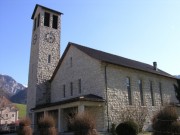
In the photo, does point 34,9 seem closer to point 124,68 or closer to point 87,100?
point 124,68

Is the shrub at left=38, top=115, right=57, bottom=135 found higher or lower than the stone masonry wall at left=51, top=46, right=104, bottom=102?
lower

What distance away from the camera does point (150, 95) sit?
31578 mm

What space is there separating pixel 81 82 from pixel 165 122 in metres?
16.4

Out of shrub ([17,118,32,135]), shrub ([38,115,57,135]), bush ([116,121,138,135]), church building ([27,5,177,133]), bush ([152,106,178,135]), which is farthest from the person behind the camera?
church building ([27,5,177,133])

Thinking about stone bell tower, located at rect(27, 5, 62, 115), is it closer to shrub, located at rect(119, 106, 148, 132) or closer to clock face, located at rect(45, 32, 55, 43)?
clock face, located at rect(45, 32, 55, 43)

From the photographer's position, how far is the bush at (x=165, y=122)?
46.0 feet

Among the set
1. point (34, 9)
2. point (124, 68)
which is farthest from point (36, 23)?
point (124, 68)

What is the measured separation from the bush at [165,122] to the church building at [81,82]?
10.4 m

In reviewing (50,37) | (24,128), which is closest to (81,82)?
(24,128)

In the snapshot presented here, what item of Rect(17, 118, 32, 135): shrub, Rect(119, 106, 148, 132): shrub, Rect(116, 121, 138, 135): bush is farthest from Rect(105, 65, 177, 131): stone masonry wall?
Rect(17, 118, 32, 135): shrub

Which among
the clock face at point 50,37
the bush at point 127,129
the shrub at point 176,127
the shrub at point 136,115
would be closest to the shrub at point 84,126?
the shrub at point 176,127

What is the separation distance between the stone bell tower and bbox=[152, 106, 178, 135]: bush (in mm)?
22011

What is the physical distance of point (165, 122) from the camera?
14266 mm

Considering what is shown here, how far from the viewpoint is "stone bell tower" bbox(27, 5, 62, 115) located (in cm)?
3441
